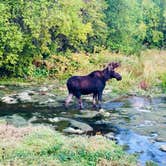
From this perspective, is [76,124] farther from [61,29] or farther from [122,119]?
[61,29]

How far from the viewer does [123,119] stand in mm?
14805

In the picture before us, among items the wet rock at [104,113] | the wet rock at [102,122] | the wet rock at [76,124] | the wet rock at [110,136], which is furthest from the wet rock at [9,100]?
the wet rock at [110,136]

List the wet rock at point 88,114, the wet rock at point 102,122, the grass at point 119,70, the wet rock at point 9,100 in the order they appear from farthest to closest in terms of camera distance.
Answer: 1. the grass at point 119,70
2. the wet rock at point 9,100
3. the wet rock at point 88,114
4. the wet rock at point 102,122

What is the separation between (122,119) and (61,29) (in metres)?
8.75

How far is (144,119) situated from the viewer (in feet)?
48.7

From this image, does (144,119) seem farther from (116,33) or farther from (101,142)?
(116,33)

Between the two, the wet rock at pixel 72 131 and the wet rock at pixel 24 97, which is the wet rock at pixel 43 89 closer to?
the wet rock at pixel 24 97

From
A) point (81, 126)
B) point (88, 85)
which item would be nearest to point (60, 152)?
point (81, 126)

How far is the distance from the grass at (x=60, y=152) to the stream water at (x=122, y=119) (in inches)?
24.6

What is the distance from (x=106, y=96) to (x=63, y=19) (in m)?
5.05

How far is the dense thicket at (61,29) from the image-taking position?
21172 millimetres

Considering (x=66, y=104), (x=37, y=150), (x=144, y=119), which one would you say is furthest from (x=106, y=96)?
(x=37, y=150)

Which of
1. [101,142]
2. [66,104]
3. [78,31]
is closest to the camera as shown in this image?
[101,142]

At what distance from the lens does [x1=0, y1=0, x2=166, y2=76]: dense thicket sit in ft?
69.5
